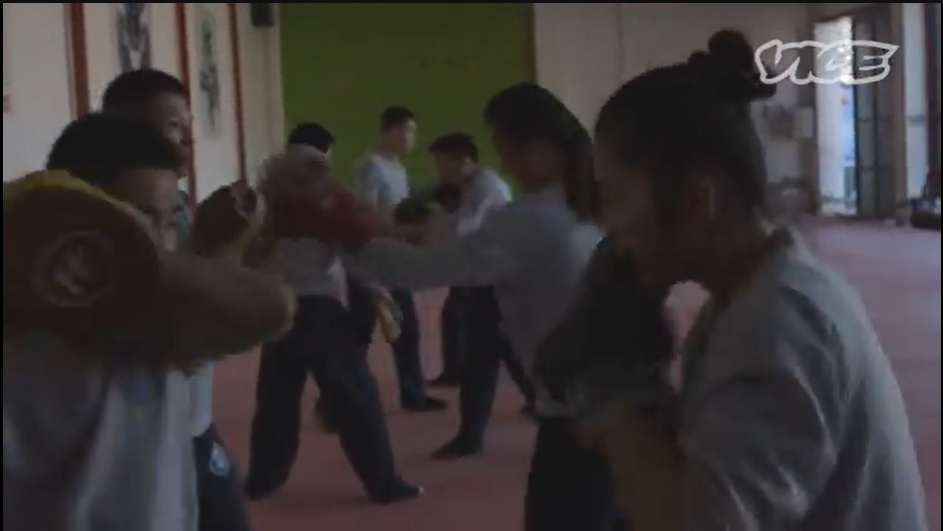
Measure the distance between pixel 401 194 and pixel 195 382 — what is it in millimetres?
3360

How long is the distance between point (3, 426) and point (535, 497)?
1324 mm

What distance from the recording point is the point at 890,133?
12.6m

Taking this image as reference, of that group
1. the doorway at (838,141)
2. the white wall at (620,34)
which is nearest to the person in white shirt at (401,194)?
the white wall at (620,34)

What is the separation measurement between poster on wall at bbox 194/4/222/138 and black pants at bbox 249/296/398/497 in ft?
14.3

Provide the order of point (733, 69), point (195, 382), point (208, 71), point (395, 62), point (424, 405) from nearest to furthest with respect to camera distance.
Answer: point (733, 69) < point (195, 382) < point (424, 405) < point (208, 71) < point (395, 62)

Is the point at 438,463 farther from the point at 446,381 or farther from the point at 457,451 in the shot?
the point at 446,381

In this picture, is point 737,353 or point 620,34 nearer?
point 737,353

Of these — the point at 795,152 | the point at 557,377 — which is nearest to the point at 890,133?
the point at 795,152

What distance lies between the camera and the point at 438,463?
13.3 ft

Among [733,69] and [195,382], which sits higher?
[733,69]

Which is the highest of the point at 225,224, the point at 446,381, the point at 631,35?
the point at 631,35

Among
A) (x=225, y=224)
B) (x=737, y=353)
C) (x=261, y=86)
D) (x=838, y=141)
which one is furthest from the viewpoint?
(x=838, y=141)

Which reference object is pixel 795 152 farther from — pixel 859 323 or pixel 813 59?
pixel 859 323

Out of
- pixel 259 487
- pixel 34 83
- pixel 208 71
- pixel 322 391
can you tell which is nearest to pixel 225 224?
pixel 322 391
